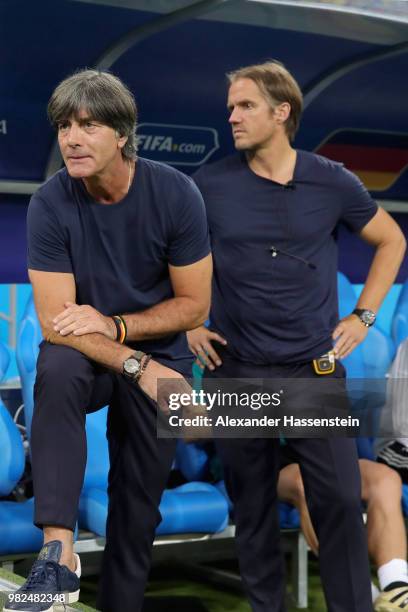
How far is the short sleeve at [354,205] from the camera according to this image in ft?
12.5

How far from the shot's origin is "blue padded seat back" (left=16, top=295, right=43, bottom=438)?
4172 millimetres

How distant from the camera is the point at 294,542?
4.62 meters

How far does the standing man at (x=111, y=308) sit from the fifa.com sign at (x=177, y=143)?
2.37 meters

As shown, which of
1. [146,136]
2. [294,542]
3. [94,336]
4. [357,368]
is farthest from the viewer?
[146,136]

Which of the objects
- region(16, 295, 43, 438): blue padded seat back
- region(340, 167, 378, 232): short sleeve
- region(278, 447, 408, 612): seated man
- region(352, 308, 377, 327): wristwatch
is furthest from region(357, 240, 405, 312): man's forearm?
region(16, 295, 43, 438): blue padded seat back

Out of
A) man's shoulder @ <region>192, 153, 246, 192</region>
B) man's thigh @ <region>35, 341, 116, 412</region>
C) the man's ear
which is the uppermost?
man's shoulder @ <region>192, 153, 246, 192</region>

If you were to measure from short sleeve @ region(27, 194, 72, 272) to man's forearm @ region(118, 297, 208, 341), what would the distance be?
0.75ft

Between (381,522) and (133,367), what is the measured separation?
1592 mm

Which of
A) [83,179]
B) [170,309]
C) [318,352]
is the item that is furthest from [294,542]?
[83,179]

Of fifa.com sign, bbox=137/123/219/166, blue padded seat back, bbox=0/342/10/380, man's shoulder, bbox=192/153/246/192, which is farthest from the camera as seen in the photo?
fifa.com sign, bbox=137/123/219/166

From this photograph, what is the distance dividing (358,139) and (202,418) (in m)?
3.13

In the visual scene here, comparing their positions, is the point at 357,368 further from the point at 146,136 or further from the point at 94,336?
the point at 94,336

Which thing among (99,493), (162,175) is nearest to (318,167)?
(162,175)

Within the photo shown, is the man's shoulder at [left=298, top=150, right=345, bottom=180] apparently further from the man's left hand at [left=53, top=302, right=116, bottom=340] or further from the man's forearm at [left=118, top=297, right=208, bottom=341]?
the man's left hand at [left=53, top=302, right=116, bottom=340]
